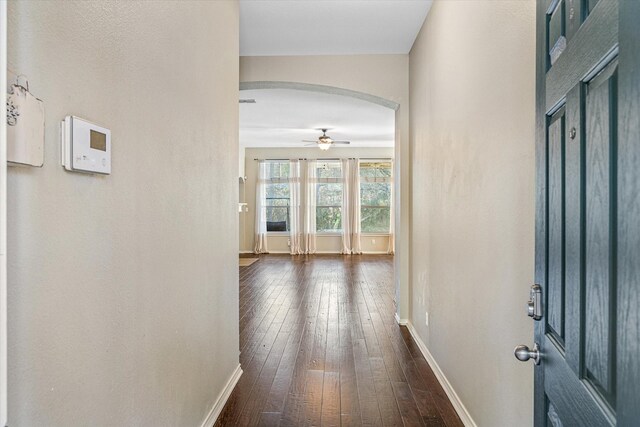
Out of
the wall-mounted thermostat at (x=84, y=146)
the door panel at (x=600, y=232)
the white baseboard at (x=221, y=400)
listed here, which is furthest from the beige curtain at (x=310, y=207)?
the door panel at (x=600, y=232)

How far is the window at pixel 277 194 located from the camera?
11617mm

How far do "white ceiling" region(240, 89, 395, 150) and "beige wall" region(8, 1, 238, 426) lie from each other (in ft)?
12.4

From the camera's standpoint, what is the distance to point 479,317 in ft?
7.49

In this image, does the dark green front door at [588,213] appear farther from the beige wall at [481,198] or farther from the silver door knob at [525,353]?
the beige wall at [481,198]

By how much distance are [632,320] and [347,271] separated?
7.95 meters

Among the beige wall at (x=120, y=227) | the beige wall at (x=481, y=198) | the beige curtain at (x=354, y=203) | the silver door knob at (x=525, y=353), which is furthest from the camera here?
the beige curtain at (x=354, y=203)

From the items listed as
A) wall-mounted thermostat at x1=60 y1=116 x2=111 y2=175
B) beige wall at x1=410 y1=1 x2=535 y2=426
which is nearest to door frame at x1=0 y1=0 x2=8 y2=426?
wall-mounted thermostat at x1=60 y1=116 x2=111 y2=175

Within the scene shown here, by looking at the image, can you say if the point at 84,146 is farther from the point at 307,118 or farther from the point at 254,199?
the point at 254,199

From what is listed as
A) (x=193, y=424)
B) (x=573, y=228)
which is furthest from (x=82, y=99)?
(x=193, y=424)

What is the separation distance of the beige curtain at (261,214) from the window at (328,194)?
55.5 inches

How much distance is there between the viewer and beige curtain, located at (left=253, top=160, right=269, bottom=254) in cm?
1155

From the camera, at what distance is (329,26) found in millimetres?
3766

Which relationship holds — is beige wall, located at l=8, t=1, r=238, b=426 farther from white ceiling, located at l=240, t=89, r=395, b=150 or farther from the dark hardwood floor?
white ceiling, located at l=240, t=89, r=395, b=150

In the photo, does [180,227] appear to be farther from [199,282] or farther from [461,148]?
[461,148]
